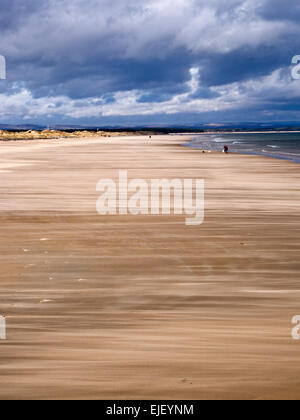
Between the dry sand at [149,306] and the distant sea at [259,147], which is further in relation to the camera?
the distant sea at [259,147]

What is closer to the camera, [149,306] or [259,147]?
[149,306]

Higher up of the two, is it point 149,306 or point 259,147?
point 259,147

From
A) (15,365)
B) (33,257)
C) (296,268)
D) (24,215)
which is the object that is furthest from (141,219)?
(15,365)

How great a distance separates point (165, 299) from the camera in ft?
17.1

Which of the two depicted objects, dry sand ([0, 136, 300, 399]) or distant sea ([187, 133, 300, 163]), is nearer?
dry sand ([0, 136, 300, 399])

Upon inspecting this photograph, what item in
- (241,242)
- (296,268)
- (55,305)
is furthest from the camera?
(241,242)

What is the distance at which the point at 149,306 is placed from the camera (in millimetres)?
4988

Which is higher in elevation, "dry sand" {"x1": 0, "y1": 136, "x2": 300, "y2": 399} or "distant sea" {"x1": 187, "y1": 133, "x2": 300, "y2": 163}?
"distant sea" {"x1": 187, "y1": 133, "x2": 300, "y2": 163}

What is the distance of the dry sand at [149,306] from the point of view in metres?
3.53

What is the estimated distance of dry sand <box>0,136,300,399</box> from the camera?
353cm

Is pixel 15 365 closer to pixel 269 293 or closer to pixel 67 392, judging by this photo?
pixel 67 392

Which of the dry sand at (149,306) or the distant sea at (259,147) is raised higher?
the distant sea at (259,147)

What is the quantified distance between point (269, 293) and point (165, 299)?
121 cm
